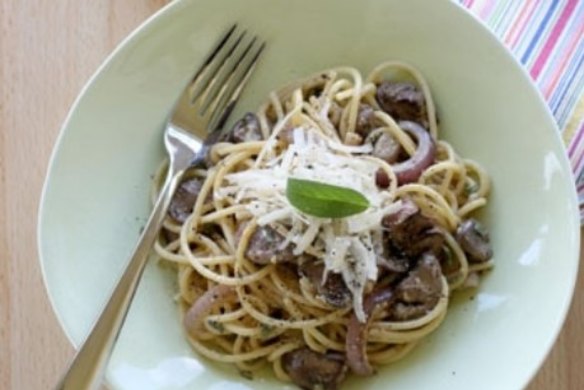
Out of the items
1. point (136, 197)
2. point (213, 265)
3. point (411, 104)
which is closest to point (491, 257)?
point (411, 104)

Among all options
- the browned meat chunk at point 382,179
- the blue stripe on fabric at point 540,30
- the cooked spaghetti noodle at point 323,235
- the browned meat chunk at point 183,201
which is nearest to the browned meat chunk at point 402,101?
the cooked spaghetti noodle at point 323,235

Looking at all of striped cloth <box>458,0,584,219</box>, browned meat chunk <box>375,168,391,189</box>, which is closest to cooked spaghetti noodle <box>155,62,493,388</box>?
browned meat chunk <box>375,168,391,189</box>

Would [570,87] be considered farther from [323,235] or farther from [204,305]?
[204,305]

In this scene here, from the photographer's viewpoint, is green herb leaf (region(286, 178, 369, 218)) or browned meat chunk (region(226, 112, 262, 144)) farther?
browned meat chunk (region(226, 112, 262, 144))

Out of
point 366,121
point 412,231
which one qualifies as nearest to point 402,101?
point 366,121

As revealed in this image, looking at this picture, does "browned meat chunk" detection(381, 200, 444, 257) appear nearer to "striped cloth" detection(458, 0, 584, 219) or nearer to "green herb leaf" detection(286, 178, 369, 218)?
"green herb leaf" detection(286, 178, 369, 218)

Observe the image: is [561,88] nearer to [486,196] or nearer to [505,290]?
[486,196]

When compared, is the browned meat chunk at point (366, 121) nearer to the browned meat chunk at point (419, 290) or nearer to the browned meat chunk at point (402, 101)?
the browned meat chunk at point (402, 101)
